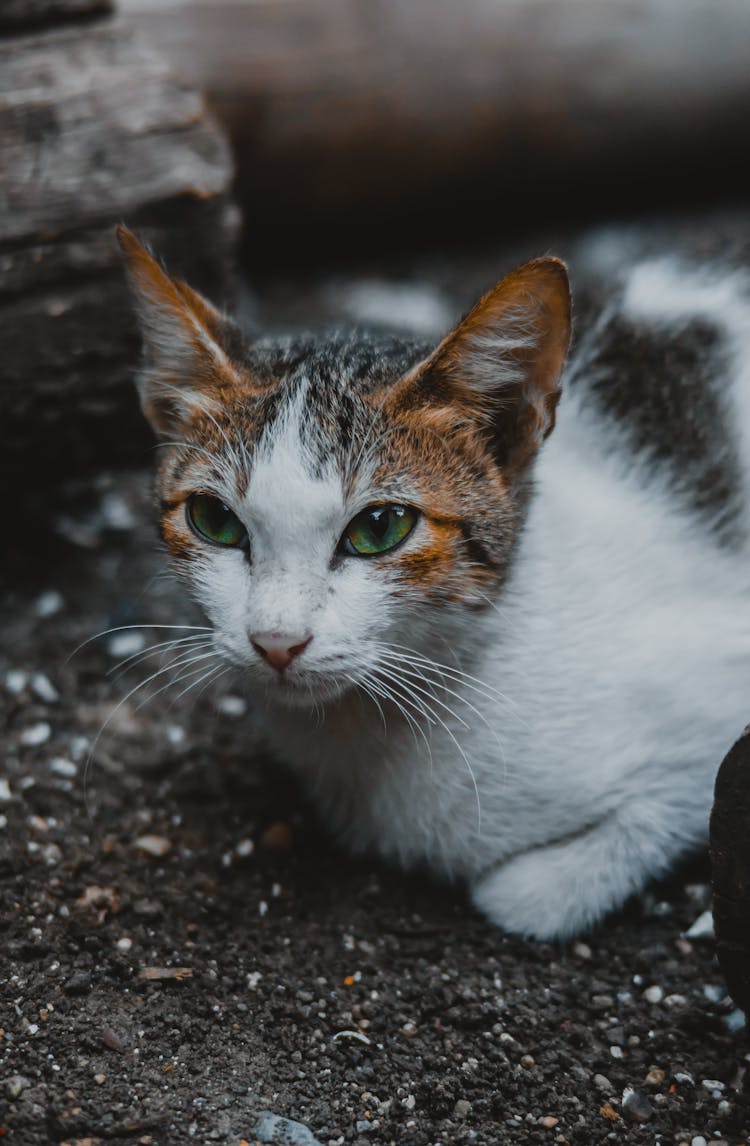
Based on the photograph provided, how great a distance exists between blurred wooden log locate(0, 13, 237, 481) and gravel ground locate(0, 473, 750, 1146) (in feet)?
2.24

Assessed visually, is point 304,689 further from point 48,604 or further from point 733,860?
point 48,604

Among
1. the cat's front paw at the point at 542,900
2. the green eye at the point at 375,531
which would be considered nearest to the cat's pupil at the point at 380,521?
the green eye at the point at 375,531

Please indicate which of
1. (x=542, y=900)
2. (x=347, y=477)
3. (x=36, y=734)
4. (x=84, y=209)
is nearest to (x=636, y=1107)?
(x=542, y=900)

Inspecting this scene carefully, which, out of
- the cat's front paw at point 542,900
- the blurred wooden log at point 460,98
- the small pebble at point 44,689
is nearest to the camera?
the cat's front paw at point 542,900

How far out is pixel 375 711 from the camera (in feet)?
6.96

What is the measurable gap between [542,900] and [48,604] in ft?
4.79

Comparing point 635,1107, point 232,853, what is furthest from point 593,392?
point 635,1107

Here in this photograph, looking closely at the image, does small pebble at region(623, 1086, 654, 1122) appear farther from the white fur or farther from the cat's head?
the cat's head

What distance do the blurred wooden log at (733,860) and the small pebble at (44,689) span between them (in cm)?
153

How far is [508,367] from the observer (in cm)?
193

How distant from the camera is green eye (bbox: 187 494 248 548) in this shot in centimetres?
195

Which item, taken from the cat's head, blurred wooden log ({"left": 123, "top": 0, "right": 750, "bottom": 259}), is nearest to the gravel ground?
the cat's head

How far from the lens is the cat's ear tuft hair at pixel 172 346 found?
1965mm

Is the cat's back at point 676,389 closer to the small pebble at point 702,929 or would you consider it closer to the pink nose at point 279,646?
the small pebble at point 702,929
